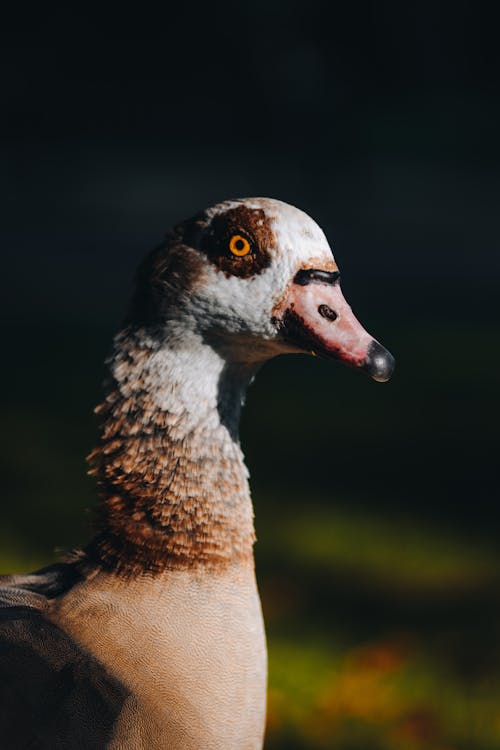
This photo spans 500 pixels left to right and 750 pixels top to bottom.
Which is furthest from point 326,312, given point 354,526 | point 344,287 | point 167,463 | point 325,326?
point 344,287

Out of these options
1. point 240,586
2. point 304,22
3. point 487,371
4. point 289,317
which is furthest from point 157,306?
point 304,22

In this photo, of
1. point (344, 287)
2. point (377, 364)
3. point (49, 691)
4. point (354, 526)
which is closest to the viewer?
point (49, 691)

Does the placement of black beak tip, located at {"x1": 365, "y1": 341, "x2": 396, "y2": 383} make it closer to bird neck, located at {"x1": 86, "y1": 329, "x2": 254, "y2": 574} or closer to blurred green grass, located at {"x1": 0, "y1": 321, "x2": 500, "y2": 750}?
bird neck, located at {"x1": 86, "y1": 329, "x2": 254, "y2": 574}

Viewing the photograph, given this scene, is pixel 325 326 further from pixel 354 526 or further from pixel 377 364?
pixel 354 526

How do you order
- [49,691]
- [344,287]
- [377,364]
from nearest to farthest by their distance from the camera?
[49,691], [377,364], [344,287]

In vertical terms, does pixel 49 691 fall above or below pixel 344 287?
below

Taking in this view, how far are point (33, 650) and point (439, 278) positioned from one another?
7.39m

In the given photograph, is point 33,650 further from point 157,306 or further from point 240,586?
point 157,306

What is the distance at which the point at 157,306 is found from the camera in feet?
6.20

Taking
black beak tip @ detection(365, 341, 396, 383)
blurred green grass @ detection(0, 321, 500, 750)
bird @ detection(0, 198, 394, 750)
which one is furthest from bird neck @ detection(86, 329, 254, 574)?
black beak tip @ detection(365, 341, 396, 383)

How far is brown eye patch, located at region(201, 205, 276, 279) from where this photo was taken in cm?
183

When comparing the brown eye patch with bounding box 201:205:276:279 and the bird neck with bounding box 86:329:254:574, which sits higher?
the brown eye patch with bounding box 201:205:276:279

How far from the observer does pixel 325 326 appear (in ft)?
6.02

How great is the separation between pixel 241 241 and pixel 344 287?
6354mm
